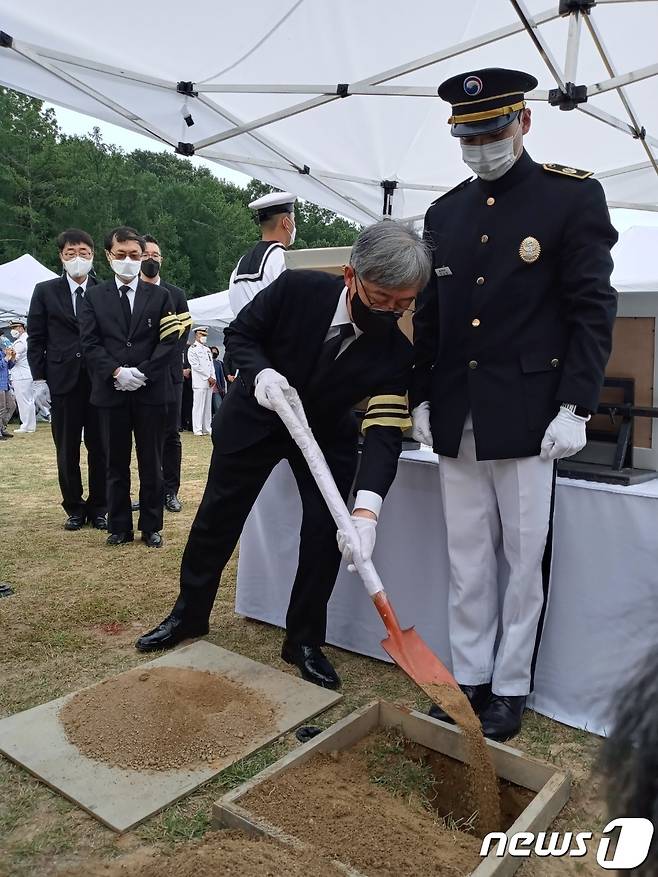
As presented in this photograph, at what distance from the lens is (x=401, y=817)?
1856 mm

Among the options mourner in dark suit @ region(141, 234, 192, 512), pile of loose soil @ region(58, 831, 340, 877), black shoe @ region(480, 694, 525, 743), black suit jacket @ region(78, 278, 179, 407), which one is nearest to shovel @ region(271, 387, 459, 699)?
black shoe @ region(480, 694, 525, 743)

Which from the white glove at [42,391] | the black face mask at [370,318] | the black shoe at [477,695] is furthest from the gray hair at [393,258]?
the white glove at [42,391]

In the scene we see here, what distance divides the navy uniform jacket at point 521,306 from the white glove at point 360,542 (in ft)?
1.22

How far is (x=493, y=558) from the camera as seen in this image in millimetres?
2494

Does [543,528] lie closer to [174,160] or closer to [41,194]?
[41,194]

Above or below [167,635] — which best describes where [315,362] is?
above

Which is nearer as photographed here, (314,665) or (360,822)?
(360,822)

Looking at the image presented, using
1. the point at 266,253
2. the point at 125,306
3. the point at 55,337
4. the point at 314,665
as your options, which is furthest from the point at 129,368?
the point at 314,665

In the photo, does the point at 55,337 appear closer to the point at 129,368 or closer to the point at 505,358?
the point at 129,368

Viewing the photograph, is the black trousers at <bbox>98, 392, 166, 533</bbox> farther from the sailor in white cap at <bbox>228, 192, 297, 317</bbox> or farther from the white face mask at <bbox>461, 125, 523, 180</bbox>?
the white face mask at <bbox>461, 125, 523, 180</bbox>

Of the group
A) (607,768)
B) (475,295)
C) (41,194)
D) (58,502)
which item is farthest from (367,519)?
(41,194)

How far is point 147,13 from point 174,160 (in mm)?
41328

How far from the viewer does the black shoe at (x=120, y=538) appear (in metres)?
4.62

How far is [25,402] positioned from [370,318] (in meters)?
11.9
